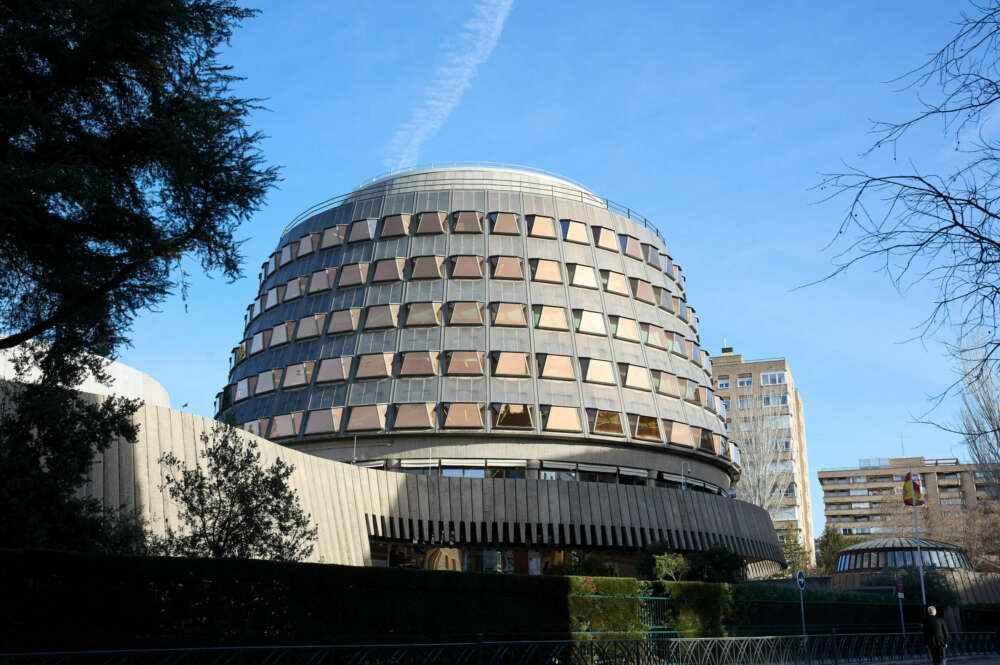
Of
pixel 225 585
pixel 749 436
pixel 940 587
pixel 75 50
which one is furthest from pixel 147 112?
pixel 749 436

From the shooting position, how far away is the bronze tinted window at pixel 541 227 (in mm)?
51906

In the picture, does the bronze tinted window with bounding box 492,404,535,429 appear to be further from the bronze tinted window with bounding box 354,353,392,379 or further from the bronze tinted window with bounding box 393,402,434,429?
the bronze tinted window with bounding box 354,353,392,379

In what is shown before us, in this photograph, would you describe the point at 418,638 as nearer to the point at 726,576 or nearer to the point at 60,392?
the point at 60,392

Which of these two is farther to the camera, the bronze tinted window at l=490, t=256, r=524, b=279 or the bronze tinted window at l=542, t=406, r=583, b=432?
the bronze tinted window at l=490, t=256, r=524, b=279

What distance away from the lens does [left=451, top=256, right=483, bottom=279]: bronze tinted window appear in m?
49.6

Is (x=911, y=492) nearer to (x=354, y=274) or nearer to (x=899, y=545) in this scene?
(x=899, y=545)

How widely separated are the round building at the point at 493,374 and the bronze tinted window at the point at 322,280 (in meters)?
0.09

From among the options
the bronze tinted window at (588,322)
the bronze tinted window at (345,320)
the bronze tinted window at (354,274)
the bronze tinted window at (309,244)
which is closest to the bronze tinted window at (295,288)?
the bronze tinted window at (309,244)

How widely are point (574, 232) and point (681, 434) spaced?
13191 millimetres

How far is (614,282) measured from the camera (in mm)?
52781

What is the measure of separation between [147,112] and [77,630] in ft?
26.9

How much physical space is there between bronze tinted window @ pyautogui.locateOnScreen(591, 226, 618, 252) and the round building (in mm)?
92

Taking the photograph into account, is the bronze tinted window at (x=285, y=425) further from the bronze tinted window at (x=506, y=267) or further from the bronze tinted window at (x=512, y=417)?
the bronze tinted window at (x=506, y=267)

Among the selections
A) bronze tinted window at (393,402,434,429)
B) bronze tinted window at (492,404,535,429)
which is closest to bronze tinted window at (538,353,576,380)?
bronze tinted window at (492,404,535,429)
